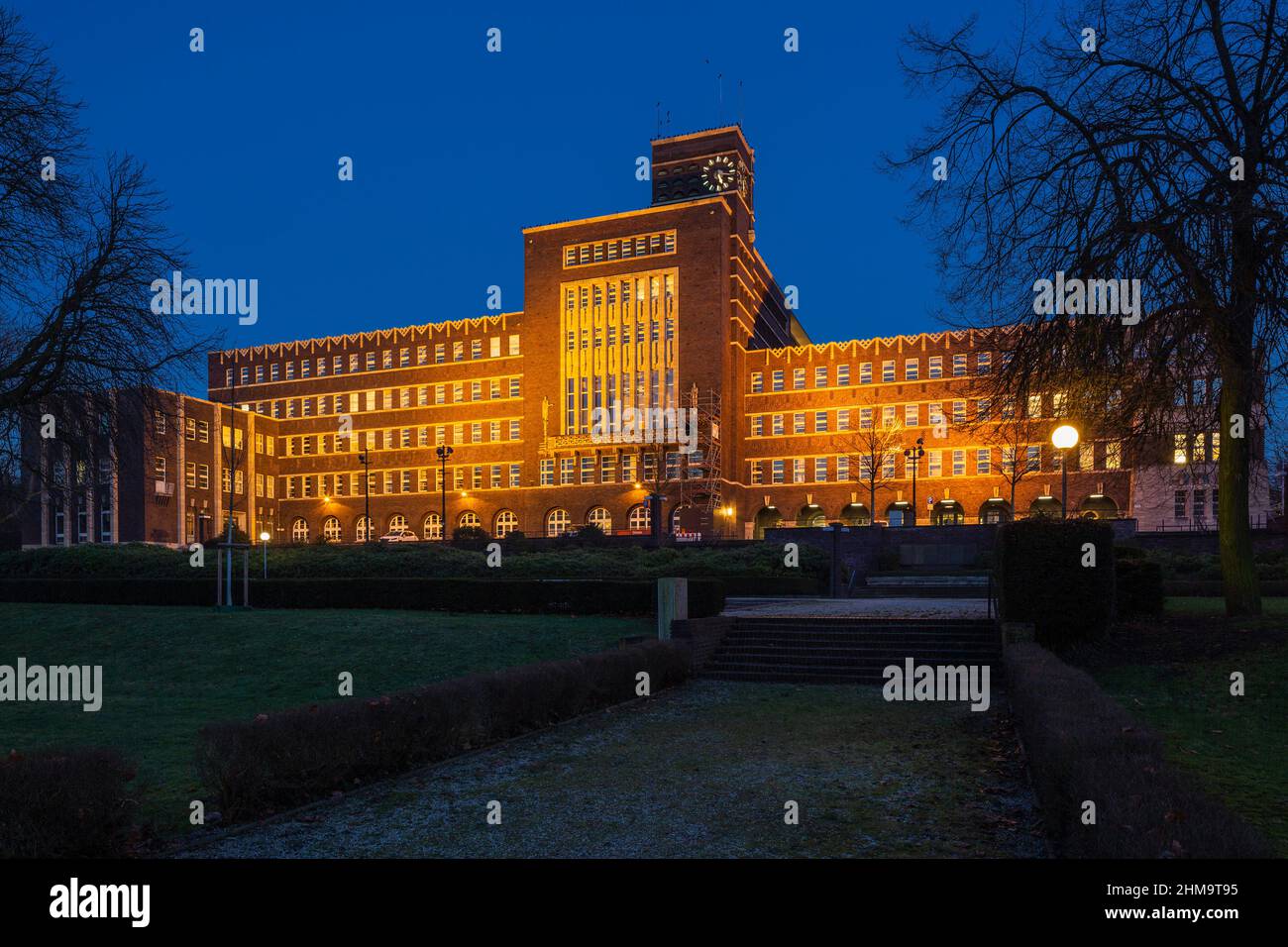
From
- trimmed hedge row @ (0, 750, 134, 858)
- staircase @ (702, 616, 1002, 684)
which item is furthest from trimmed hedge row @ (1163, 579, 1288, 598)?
trimmed hedge row @ (0, 750, 134, 858)

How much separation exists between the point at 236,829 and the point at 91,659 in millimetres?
12831

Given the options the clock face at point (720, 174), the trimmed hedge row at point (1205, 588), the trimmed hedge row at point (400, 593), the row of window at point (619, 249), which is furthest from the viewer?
the clock face at point (720, 174)

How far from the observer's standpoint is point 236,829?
266 inches

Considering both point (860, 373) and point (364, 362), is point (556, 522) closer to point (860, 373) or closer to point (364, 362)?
point (364, 362)

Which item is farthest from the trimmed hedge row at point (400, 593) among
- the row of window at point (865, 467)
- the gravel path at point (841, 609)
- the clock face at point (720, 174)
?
the clock face at point (720, 174)

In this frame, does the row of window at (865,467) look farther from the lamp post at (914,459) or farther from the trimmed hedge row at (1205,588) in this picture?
the trimmed hedge row at (1205,588)

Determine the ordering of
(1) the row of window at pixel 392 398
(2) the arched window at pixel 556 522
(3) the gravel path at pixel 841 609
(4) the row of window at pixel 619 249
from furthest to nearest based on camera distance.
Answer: (1) the row of window at pixel 392 398, (2) the arched window at pixel 556 522, (4) the row of window at pixel 619 249, (3) the gravel path at pixel 841 609

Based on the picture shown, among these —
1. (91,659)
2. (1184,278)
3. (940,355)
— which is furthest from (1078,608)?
(940,355)

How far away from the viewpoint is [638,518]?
71.1 m

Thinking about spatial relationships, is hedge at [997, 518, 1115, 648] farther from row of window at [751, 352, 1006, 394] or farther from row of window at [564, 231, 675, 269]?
row of window at [564, 231, 675, 269]

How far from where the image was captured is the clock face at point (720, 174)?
83188 millimetres

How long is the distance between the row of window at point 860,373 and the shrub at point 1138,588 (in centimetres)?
5273

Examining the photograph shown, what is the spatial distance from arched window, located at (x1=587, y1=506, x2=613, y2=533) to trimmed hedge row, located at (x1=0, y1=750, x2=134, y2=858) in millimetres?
65850

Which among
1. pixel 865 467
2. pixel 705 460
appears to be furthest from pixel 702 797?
pixel 865 467
